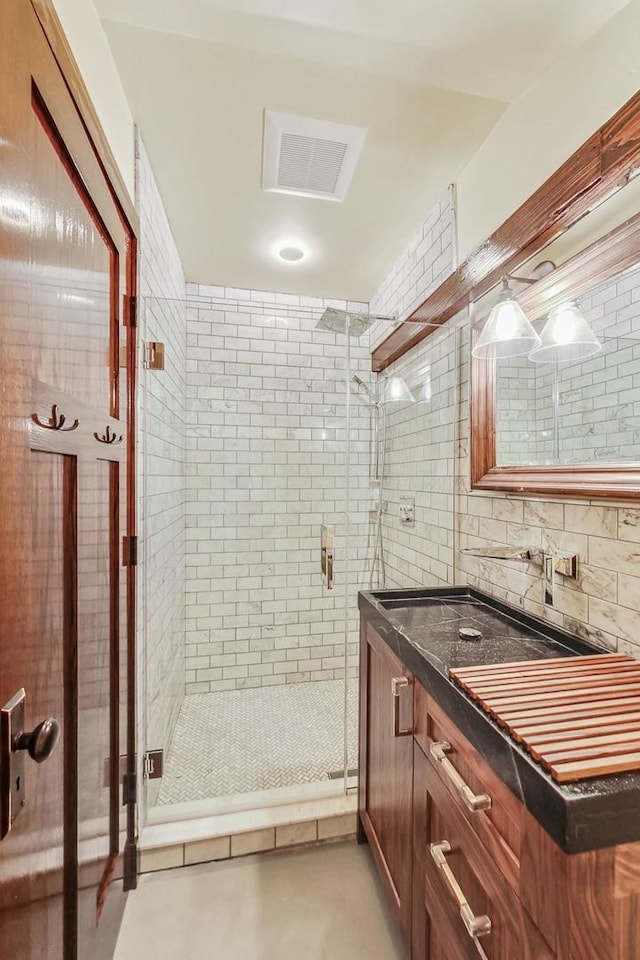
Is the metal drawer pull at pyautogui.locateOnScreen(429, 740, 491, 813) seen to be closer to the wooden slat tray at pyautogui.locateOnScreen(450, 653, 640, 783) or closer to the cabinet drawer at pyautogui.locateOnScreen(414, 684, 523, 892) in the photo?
the cabinet drawer at pyautogui.locateOnScreen(414, 684, 523, 892)

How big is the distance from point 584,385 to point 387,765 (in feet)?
4.25

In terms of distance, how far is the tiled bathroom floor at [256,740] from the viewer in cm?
191

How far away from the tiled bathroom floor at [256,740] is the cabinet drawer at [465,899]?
3.39 ft

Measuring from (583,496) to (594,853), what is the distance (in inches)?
32.3

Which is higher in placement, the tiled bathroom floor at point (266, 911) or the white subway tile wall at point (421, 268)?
the white subway tile wall at point (421, 268)

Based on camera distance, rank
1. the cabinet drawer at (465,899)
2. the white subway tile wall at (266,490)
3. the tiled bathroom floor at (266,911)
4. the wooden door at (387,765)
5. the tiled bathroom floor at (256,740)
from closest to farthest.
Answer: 1. the cabinet drawer at (465,899)
2. the wooden door at (387,765)
3. the tiled bathroom floor at (266,911)
4. the tiled bathroom floor at (256,740)
5. the white subway tile wall at (266,490)

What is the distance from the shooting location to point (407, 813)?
1177 mm

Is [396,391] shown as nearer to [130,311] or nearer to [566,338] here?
[566,338]

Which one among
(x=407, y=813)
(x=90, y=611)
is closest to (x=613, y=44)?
(x=90, y=611)

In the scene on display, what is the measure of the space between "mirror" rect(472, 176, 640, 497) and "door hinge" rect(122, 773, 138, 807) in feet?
5.54

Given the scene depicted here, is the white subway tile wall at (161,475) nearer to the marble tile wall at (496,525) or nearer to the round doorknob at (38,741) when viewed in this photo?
the round doorknob at (38,741)

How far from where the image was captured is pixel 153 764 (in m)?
1.74

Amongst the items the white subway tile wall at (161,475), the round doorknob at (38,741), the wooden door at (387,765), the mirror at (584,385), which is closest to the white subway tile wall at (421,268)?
the mirror at (584,385)

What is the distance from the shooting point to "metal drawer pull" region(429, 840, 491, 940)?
0.78 m
